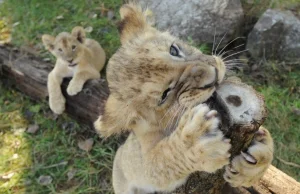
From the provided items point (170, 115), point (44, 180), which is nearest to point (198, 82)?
point (170, 115)

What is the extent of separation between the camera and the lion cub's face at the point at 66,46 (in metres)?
4.23

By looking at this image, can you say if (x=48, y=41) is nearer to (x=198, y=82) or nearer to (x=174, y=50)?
(x=174, y=50)

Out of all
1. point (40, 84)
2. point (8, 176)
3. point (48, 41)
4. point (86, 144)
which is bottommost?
point (8, 176)

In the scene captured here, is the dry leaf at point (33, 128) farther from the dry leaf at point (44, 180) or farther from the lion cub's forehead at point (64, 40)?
the lion cub's forehead at point (64, 40)

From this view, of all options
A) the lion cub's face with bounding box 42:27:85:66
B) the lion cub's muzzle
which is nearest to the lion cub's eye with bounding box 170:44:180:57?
the lion cub's muzzle

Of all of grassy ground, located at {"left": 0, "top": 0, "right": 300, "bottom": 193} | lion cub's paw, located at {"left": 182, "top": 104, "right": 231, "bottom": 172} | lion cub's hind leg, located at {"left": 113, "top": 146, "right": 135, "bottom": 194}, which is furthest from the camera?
grassy ground, located at {"left": 0, "top": 0, "right": 300, "bottom": 193}

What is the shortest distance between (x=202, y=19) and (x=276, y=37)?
2.66ft

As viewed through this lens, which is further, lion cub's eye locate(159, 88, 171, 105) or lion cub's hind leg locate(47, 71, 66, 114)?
lion cub's hind leg locate(47, 71, 66, 114)

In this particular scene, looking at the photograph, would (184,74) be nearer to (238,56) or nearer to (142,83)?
(142,83)

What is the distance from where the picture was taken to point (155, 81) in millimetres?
2209

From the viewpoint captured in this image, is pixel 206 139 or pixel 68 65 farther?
pixel 68 65

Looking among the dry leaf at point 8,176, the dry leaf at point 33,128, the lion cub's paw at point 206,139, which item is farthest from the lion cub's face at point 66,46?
the lion cub's paw at point 206,139

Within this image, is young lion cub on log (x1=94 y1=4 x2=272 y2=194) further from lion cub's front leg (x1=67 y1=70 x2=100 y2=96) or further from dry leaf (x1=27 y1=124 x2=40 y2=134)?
dry leaf (x1=27 y1=124 x2=40 y2=134)

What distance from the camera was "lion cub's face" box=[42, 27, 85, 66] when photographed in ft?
13.9
